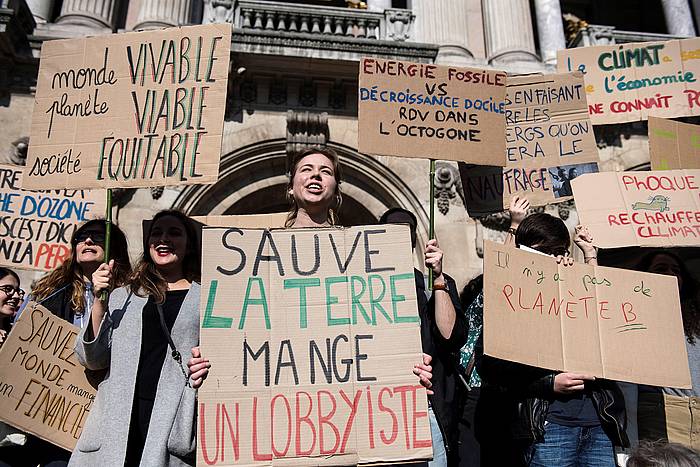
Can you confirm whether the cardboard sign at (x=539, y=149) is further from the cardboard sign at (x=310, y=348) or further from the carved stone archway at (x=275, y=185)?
the carved stone archway at (x=275, y=185)

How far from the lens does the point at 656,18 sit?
15266 mm

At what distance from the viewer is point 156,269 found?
128 inches

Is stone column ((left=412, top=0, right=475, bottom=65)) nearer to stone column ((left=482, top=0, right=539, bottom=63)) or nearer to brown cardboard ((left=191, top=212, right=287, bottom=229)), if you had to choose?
stone column ((left=482, top=0, right=539, bottom=63))

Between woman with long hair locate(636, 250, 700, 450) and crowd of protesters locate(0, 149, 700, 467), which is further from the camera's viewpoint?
woman with long hair locate(636, 250, 700, 450)

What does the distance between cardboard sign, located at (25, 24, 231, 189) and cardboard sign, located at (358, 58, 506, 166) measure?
923 millimetres

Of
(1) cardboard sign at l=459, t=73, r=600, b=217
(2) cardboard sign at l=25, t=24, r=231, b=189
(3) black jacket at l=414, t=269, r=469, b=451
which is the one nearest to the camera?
(3) black jacket at l=414, t=269, r=469, b=451

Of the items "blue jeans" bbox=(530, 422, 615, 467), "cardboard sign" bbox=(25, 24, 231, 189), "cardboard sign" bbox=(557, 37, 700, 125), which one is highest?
"cardboard sign" bbox=(557, 37, 700, 125)

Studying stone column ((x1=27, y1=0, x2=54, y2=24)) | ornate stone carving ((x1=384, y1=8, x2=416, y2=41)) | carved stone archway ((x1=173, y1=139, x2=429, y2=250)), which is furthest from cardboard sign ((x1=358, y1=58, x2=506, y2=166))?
stone column ((x1=27, y1=0, x2=54, y2=24))

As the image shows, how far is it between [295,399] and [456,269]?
6423 millimetres

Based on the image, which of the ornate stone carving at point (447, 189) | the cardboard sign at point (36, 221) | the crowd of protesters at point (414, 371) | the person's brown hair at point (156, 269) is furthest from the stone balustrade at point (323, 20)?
the crowd of protesters at point (414, 371)

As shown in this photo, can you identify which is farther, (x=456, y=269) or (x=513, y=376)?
(x=456, y=269)

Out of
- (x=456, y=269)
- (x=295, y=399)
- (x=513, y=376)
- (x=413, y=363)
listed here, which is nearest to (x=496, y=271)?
(x=513, y=376)

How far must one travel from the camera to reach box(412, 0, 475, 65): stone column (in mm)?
10281

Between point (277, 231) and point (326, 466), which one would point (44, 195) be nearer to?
point (277, 231)
